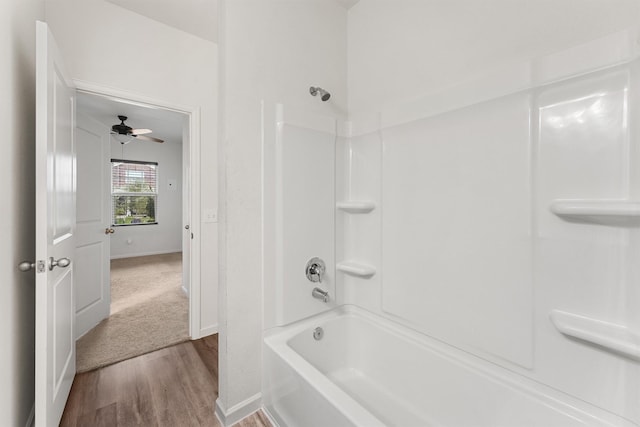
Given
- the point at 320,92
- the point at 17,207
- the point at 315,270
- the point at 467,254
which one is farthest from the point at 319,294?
the point at 17,207

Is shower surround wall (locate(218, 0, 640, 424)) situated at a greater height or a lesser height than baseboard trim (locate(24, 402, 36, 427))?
greater

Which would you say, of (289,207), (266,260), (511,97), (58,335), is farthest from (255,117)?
(58,335)

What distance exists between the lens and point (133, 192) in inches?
229

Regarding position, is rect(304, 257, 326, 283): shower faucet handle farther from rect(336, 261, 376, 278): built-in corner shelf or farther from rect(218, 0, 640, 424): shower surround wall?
rect(336, 261, 376, 278): built-in corner shelf

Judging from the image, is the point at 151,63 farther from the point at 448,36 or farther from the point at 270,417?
the point at 270,417

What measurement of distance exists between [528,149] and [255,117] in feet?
4.36

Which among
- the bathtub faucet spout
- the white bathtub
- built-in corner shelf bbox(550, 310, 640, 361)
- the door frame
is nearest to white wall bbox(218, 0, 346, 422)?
the white bathtub

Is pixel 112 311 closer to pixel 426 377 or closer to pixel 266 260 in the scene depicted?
pixel 266 260

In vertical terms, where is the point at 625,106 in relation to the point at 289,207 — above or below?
above

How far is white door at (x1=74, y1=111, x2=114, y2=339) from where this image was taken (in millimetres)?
2361

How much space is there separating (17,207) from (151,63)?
5.03ft

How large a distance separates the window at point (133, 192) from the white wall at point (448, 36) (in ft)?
18.7

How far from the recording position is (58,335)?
1350 millimetres

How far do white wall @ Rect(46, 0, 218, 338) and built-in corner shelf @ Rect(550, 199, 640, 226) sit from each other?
241cm
